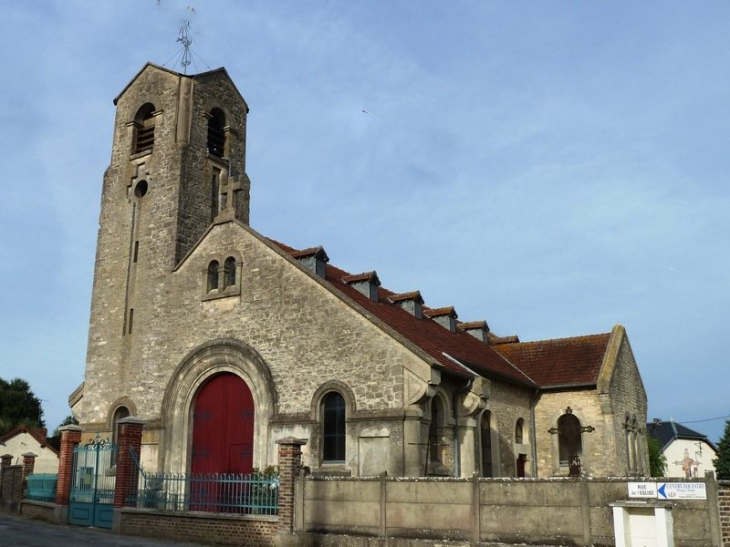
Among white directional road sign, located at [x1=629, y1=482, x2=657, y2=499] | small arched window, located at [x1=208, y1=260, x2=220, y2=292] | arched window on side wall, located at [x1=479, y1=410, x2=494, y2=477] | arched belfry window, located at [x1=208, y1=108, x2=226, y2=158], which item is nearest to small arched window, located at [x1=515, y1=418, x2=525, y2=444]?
arched window on side wall, located at [x1=479, y1=410, x2=494, y2=477]

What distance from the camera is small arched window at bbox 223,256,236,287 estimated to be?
75.9 ft

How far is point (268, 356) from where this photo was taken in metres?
21.4

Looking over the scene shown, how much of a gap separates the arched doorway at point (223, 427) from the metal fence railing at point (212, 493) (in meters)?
1.37

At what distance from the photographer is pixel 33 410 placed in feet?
200

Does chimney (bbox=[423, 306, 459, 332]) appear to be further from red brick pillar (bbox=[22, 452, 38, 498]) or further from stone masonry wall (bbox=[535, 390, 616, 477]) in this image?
red brick pillar (bbox=[22, 452, 38, 498])

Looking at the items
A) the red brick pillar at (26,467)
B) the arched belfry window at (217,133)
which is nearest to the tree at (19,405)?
the red brick pillar at (26,467)

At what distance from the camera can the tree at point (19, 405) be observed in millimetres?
59312

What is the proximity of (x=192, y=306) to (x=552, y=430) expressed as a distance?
1270 cm

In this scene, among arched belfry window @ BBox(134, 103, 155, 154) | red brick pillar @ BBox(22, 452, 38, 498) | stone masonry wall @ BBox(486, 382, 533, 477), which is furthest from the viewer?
arched belfry window @ BBox(134, 103, 155, 154)

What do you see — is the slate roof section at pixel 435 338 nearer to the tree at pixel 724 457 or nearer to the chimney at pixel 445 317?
the chimney at pixel 445 317

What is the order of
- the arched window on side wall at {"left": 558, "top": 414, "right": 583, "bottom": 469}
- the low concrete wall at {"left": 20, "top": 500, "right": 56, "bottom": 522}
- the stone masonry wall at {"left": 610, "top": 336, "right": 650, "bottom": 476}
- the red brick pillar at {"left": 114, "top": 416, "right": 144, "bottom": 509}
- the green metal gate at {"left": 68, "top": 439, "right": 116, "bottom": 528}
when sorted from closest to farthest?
1. the red brick pillar at {"left": 114, "top": 416, "right": 144, "bottom": 509}
2. the green metal gate at {"left": 68, "top": 439, "right": 116, "bottom": 528}
3. the low concrete wall at {"left": 20, "top": 500, "right": 56, "bottom": 522}
4. the stone masonry wall at {"left": 610, "top": 336, "right": 650, "bottom": 476}
5. the arched window on side wall at {"left": 558, "top": 414, "right": 583, "bottom": 469}

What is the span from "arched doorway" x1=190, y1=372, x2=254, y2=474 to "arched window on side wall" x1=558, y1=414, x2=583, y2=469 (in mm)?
11172

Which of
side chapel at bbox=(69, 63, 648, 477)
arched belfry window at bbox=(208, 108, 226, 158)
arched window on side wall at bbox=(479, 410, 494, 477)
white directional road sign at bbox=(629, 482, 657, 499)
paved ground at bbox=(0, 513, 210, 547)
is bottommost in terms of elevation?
paved ground at bbox=(0, 513, 210, 547)

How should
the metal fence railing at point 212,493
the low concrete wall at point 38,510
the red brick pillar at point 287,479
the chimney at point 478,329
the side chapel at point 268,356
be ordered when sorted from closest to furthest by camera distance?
the red brick pillar at point 287,479
the metal fence railing at point 212,493
the side chapel at point 268,356
the low concrete wall at point 38,510
the chimney at point 478,329
